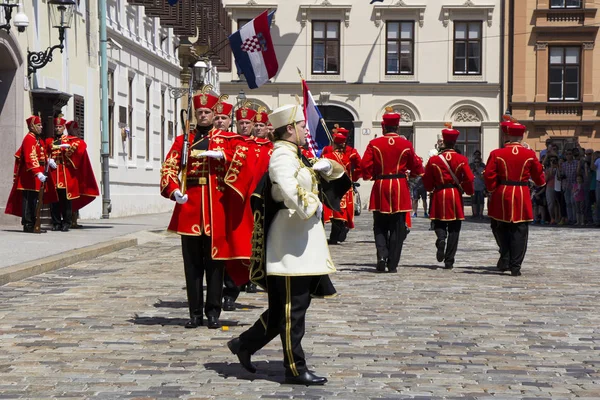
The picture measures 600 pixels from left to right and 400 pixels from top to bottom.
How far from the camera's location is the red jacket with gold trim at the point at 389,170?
15.2 m

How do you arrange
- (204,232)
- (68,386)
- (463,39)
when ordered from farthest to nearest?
(463,39)
(204,232)
(68,386)

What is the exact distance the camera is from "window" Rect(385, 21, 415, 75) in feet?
171

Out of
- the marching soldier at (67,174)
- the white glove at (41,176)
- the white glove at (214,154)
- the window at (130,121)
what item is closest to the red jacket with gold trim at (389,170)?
the white glove at (214,154)

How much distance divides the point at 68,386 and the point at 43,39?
18320 mm

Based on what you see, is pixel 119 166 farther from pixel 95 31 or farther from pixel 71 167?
pixel 71 167

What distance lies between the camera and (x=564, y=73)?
166 ft

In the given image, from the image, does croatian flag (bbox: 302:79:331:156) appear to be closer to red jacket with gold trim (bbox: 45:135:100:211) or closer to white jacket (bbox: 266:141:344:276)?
white jacket (bbox: 266:141:344:276)

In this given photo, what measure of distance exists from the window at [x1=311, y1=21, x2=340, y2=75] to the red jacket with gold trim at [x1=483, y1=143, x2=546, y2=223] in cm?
3753

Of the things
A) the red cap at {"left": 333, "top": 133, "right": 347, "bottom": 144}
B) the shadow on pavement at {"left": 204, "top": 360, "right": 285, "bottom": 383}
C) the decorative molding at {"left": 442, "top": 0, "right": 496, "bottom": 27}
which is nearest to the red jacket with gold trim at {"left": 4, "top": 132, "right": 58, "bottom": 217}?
the red cap at {"left": 333, "top": 133, "right": 347, "bottom": 144}

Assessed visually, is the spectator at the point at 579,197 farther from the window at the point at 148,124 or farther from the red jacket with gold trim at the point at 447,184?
the red jacket with gold trim at the point at 447,184

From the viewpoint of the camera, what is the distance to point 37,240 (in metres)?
Result: 18.4

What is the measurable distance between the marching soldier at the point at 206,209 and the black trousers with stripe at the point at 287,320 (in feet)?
6.84

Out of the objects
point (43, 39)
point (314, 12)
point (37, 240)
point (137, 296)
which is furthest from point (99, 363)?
point (314, 12)

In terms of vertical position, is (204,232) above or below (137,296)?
above
